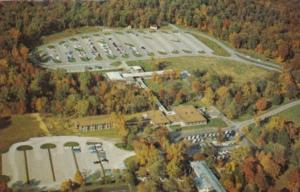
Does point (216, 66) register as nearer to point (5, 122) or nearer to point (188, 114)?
point (188, 114)

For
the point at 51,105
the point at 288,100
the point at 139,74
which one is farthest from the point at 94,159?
the point at 288,100

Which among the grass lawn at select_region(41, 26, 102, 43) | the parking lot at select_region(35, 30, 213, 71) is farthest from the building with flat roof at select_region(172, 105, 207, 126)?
the grass lawn at select_region(41, 26, 102, 43)

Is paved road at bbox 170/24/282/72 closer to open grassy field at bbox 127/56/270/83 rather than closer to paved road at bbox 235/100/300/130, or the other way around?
open grassy field at bbox 127/56/270/83

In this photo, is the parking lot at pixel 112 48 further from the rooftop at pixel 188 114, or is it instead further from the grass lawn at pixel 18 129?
the rooftop at pixel 188 114

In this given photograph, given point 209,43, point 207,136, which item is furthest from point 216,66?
point 207,136

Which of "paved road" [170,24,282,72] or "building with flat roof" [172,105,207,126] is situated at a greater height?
"paved road" [170,24,282,72]

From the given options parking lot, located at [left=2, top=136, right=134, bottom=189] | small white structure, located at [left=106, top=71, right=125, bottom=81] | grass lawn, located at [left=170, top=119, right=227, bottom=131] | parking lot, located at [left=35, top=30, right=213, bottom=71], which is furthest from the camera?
parking lot, located at [left=35, top=30, right=213, bottom=71]
